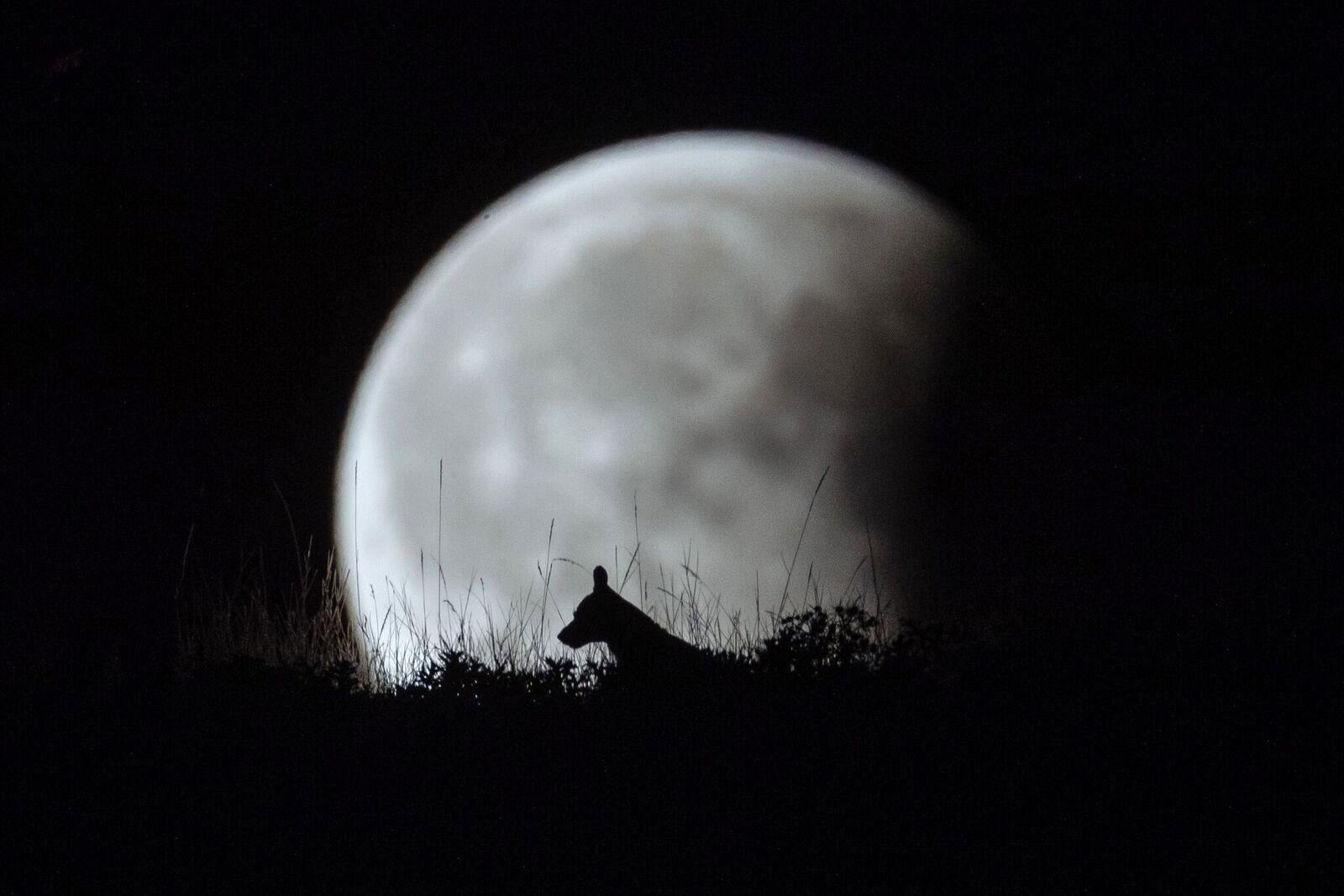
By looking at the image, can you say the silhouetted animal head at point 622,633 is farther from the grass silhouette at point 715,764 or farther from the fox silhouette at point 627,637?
the grass silhouette at point 715,764

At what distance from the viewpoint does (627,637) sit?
507cm

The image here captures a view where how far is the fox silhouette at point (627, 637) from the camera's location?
478 centimetres

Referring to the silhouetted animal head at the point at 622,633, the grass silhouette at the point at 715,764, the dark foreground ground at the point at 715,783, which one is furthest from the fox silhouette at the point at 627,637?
the dark foreground ground at the point at 715,783

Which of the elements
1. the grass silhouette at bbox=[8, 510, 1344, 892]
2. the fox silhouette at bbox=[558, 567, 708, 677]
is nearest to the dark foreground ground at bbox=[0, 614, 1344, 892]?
the grass silhouette at bbox=[8, 510, 1344, 892]

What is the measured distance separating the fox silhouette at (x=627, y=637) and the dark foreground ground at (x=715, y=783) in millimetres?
262

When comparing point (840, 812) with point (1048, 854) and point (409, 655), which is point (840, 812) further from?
point (409, 655)

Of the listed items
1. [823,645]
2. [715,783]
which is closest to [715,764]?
[715,783]

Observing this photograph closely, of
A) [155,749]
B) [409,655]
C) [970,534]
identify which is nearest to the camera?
[155,749]

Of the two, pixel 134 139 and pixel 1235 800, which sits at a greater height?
pixel 134 139

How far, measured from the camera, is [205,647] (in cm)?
554

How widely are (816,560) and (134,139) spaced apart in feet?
15.0

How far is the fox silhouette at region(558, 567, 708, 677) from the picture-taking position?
478 centimetres

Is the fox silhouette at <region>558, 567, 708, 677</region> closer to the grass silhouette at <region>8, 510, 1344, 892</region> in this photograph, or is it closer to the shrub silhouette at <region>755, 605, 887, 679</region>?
the grass silhouette at <region>8, 510, 1344, 892</region>

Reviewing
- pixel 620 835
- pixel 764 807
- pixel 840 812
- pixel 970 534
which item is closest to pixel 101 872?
pixel 620 835
